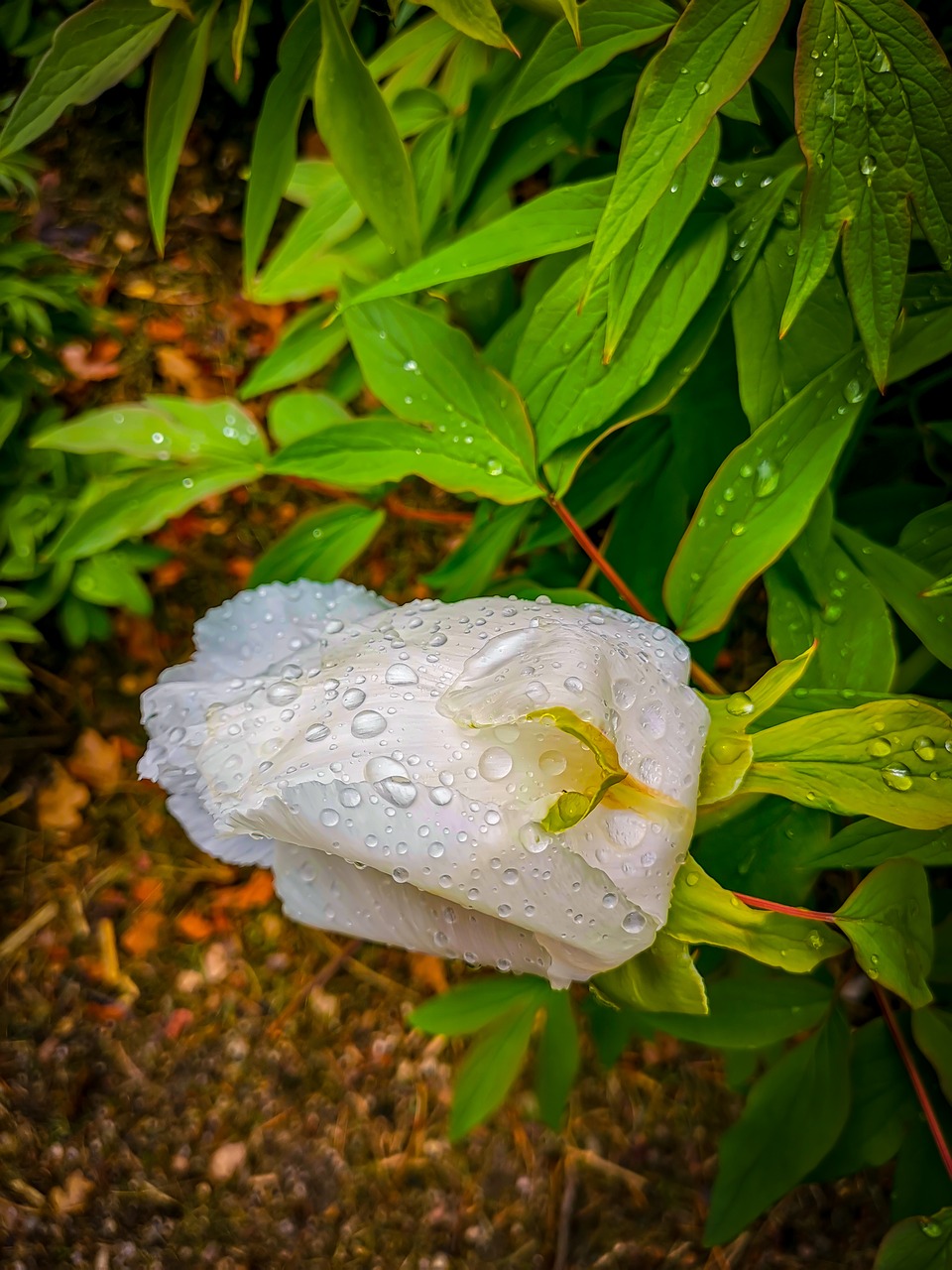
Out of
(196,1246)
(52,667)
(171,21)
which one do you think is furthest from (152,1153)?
(171,21)

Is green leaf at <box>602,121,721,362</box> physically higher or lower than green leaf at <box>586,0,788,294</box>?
lower

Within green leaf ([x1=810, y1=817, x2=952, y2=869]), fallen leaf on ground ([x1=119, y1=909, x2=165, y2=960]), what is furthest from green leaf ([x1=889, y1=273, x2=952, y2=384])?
fallen leaf on ground ([x1=119, y1=909, x2=165, y2=960])

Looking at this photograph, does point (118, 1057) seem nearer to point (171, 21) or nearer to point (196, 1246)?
point (196, 1246)

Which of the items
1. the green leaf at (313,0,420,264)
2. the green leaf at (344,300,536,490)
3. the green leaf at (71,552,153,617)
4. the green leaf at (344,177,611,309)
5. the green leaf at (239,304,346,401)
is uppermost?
the green leaf at (313,0,420,264)

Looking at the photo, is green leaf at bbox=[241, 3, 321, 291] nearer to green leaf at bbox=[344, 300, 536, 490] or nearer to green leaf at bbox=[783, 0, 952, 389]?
green leaf at bbox=[344, 300, 536, 490]

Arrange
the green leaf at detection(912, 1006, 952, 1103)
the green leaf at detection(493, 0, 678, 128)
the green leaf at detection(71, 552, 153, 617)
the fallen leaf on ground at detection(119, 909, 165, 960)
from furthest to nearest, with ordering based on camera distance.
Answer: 1. the fallen leaf on ground at detection(119, 909, 165, 960)
2. the green leaf at detection(71, 552, 153, 617)
3. the green leaf at detection(912, 1006, 952, 1103)
4. the green leaf at detection(493, 0, 678, 128)

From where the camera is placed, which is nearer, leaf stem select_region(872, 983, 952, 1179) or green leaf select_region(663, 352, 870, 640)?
green leaf select_region(663, 352, 870, 640)

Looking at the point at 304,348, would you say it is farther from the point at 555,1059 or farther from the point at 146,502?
the point at 555,1059

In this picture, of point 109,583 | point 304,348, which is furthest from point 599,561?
point 109,583

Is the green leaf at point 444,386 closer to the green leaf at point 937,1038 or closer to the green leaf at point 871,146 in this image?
the green leaf at point 871,146
